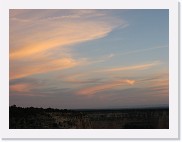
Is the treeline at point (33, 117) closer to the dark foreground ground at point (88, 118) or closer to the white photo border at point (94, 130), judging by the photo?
the dark foreground ground at point (88, 118)

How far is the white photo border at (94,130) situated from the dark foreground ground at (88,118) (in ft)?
0.32

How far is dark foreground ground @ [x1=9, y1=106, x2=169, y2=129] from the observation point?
30.9ft

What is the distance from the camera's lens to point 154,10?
9406 mm

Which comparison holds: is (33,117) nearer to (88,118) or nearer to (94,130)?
(88,118)

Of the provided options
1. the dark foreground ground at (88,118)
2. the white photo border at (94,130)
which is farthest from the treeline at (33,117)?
the white photo border at (94,130)

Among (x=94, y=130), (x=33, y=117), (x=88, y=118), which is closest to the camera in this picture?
(x=94, y=130)

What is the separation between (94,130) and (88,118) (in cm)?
53

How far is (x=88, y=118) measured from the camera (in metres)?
9.85

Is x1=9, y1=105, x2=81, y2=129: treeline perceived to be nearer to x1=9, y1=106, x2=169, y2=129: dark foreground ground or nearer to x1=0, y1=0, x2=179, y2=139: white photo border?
x1=9, y1=106, x2=169, y2=129: dark foreground ground

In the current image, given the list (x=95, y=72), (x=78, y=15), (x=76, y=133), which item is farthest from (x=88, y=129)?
(x=78, y=15)

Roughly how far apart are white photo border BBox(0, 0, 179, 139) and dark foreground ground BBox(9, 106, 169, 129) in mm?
99

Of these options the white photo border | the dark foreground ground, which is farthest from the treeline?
the white photo border

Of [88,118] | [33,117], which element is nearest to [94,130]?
[88,118]
